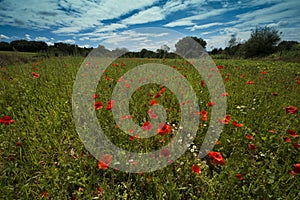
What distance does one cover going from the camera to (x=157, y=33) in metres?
2.78

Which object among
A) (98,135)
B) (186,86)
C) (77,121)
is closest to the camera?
(98,135)

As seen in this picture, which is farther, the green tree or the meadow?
the green tree

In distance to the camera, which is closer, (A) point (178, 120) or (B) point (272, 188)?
(B) point (272, 188)

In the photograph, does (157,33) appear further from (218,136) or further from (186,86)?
(218,136)

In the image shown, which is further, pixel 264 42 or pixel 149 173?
pixel 264 42

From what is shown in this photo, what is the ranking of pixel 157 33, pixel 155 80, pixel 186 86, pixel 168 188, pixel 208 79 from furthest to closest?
pixel 208 79, pixel 155 80, pixel 186 86, pixel 157 33, pixel 168 188

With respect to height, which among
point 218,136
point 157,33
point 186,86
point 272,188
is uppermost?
point 157,33

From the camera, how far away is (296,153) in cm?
186

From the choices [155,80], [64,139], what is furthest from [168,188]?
[155,80]

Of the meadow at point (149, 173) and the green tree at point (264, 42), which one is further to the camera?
the green tree at point (264, 42)

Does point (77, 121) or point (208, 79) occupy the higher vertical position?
point (208, 79)

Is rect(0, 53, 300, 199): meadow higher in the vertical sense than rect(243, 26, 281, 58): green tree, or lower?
lower

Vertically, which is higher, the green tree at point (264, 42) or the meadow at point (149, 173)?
the green tree at point (264, 42)

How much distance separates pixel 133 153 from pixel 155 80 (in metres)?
2.50
